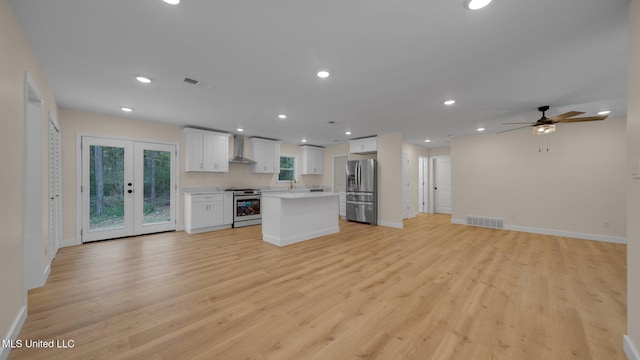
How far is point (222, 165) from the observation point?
19.7 feet

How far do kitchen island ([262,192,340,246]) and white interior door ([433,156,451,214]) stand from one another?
17.0ft

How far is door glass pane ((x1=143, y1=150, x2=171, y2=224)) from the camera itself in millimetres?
5121

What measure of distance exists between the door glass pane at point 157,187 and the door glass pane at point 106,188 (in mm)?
424

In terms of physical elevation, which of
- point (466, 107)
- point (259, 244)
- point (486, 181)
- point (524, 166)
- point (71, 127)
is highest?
point (466, 107)

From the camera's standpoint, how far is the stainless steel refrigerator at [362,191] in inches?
250

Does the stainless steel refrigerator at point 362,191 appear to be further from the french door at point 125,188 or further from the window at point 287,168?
the french door at point 125,188

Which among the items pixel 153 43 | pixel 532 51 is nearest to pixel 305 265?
pixel 153 43

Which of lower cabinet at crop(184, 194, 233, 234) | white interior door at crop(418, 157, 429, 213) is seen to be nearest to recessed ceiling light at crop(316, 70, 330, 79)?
lower cabinet at crop(184, 194, 233, 234)

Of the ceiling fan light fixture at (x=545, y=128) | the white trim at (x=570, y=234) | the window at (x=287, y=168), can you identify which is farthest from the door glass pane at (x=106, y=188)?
the white trim at (x=570, y=234)

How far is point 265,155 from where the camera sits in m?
6.96

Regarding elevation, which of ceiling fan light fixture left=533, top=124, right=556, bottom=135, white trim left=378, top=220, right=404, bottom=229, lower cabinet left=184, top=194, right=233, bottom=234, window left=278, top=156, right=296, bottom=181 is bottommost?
white trim left=378, top=220, right=404, bottom=229

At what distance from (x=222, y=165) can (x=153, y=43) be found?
408 centimetres

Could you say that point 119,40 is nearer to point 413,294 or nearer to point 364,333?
point 364,333

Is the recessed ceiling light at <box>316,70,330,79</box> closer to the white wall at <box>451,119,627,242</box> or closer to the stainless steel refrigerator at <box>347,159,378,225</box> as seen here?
the stainless steel refrigerator at <box>347,159,378,225</box>
